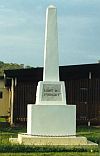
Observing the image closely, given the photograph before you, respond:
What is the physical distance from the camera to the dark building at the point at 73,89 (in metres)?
30.8

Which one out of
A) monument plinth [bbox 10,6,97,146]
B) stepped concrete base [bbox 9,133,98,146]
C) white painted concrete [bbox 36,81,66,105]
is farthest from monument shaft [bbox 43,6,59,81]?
stepped concrete base [bbox 9,133,98,146]

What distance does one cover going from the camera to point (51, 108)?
1794 centimetres

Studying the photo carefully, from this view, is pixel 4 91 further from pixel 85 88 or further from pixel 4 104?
pixel 85 88

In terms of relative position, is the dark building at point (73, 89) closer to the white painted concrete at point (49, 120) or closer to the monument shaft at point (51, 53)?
the monument shaft at point (51, 53)

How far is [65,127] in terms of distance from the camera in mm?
18062

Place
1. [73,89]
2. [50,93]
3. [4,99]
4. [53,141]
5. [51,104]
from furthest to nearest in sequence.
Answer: [4,99] → [73,89] → [50,93] → [51,104] → [53,141]

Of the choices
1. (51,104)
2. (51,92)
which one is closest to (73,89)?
(51,92)

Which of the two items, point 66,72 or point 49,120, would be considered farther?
point 66,72

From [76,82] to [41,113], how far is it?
44.7 ft

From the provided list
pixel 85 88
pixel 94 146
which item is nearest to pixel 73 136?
pixel 94 146

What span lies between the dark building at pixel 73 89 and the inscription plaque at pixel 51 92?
40.6 ft

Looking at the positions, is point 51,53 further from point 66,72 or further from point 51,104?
point 66,72

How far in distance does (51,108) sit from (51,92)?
0.66 meters

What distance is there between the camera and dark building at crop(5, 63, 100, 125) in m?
30.8
